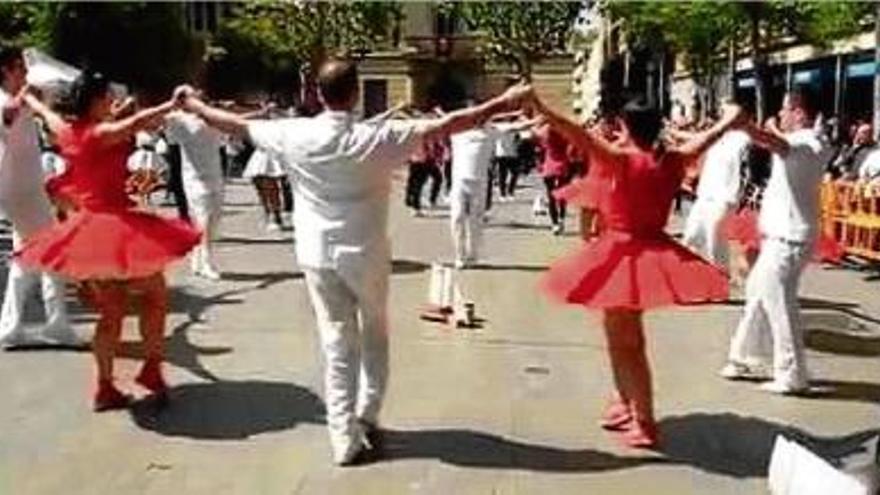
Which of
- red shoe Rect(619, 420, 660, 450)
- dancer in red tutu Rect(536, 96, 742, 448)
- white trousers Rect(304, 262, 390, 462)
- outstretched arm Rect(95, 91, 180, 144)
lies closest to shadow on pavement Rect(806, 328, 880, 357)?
red shoe Rect(619, 420, 660, 450)

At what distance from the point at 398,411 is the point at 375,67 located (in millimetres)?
65778

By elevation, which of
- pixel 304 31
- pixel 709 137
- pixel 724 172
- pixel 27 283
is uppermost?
pixel 304 31

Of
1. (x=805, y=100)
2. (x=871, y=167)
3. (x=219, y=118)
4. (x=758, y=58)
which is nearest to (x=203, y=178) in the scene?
(x=805, y=100)

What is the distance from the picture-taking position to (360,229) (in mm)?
6777

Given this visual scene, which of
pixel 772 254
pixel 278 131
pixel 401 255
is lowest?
pixel 401 255

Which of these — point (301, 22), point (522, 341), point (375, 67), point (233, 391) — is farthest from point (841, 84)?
A: point (375, 67)

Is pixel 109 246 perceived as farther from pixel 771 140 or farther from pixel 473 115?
pixel 771 140

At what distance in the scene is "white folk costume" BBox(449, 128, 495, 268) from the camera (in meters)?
14.8

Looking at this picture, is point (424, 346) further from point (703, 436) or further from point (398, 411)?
point (703, 436)

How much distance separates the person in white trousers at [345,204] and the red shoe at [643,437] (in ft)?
4.32

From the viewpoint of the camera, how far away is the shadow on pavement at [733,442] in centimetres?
708

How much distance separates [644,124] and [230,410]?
109 inches

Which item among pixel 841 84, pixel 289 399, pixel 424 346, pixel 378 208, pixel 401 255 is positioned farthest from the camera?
pixel 841 84

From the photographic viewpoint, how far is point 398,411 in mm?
8117
